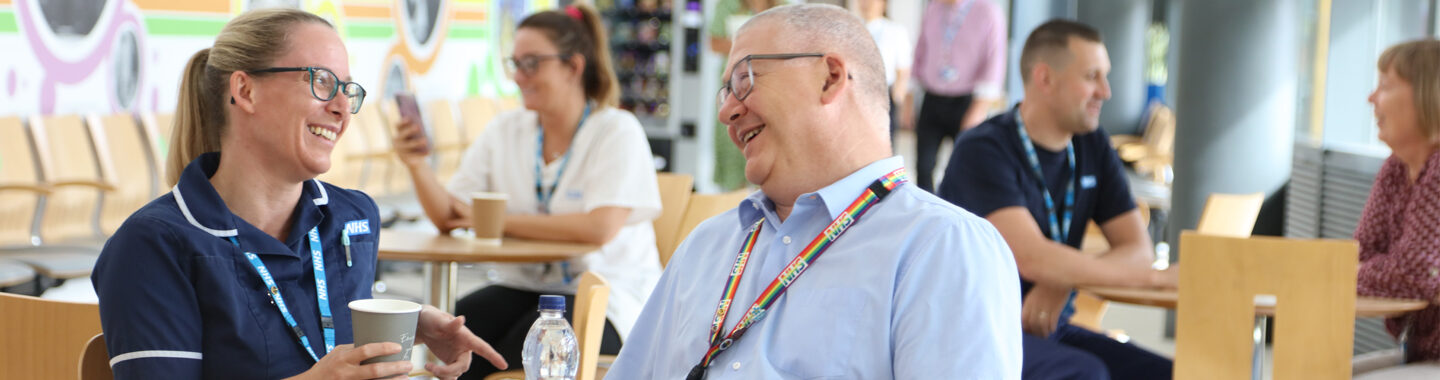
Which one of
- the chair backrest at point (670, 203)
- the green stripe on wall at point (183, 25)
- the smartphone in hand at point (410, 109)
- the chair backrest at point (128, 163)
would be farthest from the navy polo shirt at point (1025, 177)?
the green stripe on wall at point (183, 25)

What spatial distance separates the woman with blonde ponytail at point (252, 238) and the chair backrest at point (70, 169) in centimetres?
373

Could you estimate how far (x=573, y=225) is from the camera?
11.9 feet

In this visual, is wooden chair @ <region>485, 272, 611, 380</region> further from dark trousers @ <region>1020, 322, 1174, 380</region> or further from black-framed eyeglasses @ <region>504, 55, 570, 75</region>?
black-framed eyeglasses @ <region>504, 55, 570, 75</region>

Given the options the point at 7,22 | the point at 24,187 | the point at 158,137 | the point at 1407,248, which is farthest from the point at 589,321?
the point at 158,137

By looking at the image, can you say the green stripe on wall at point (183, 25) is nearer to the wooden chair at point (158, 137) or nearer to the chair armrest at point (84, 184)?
the wooden chair at point (158, 137)

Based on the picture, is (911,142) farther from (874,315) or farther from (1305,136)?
(874,315)

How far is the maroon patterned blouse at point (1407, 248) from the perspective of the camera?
325 cm

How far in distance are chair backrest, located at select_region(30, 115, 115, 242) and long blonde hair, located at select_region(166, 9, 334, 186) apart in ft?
12.0

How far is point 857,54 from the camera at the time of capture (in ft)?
6.15

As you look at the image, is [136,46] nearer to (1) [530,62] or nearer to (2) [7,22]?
(2) [7,22]

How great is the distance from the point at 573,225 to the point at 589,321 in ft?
4.01

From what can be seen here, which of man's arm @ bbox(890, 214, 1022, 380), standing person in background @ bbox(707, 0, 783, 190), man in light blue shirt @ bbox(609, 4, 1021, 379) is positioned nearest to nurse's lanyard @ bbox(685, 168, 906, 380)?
man in light blue shirt @ bbox(609, 4, 1021, 379)

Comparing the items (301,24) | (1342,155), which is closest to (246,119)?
(301,24)

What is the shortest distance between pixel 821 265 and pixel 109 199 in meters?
4.79
